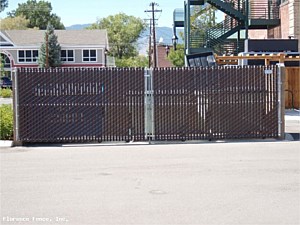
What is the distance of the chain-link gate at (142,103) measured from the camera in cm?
1414

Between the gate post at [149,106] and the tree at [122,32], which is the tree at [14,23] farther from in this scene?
the gate post at [149,106]

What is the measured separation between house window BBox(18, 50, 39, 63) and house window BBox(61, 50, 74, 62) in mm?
3494

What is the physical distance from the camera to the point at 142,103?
1430 centimetres

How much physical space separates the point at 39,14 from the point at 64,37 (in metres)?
39.9

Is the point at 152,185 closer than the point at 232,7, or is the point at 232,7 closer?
the point at 152,185

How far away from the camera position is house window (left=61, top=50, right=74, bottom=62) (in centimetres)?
6356

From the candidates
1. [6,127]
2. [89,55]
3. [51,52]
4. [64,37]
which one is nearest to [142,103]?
[6,127]

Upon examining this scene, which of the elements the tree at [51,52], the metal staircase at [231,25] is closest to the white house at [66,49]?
the tree at [51,52]

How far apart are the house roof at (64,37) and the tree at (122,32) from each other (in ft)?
82.9

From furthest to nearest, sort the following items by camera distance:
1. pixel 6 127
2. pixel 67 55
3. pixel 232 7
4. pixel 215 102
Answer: pixel 67 55 < pixel 232 7 < pixel 6 127 < pixel 215 102

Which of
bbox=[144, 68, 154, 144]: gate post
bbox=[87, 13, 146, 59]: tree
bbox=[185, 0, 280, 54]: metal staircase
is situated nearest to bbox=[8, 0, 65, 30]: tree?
bbox=[87, 13, 146, 59]: tree

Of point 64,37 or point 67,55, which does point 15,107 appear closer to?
point 67,55

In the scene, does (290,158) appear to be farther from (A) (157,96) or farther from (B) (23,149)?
(B) (23,149)

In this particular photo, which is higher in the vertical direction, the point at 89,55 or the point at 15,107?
the point at 89,55
